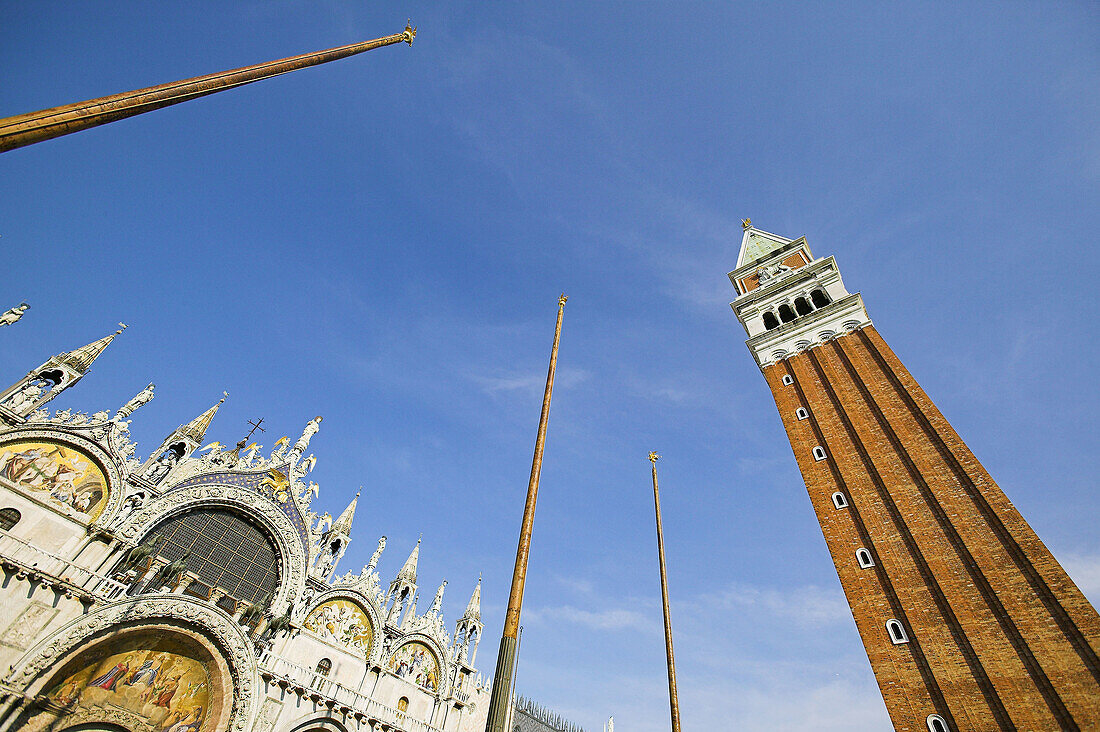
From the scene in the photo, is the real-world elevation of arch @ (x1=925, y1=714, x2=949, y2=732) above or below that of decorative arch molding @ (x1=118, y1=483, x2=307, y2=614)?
below

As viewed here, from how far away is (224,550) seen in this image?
24.0 m

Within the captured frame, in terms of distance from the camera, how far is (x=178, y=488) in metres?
23.3

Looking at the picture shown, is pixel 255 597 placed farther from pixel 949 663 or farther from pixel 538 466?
pixel 949 663

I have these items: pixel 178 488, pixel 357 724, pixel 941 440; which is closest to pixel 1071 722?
pixel 941 440

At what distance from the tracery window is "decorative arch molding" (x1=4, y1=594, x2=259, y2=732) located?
2.74 metres

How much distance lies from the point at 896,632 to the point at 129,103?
2746 cm

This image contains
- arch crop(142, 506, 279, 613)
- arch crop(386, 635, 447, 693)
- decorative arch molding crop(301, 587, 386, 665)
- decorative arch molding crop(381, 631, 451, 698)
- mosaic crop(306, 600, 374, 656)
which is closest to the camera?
arch crop(142, 506, 279, 613)

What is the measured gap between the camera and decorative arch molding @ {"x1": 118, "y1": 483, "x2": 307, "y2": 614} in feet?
73.2

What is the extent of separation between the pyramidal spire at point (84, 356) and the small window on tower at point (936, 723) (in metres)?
36.5

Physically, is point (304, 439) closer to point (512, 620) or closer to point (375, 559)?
point (375, 559)

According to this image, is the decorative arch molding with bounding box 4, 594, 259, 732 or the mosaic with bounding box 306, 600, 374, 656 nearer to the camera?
the decorative arch molding with bounding box 4, 594, 259, 732

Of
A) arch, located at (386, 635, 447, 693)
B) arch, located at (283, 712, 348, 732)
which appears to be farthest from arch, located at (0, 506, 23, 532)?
arch, located at (386, 635, 447, 693)

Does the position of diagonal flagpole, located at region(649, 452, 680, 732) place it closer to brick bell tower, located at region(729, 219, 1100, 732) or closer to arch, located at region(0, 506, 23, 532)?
brick bell tower, located at region(729, 219, 1100, 732)

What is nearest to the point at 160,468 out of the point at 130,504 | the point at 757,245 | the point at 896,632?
the point at 130,504
